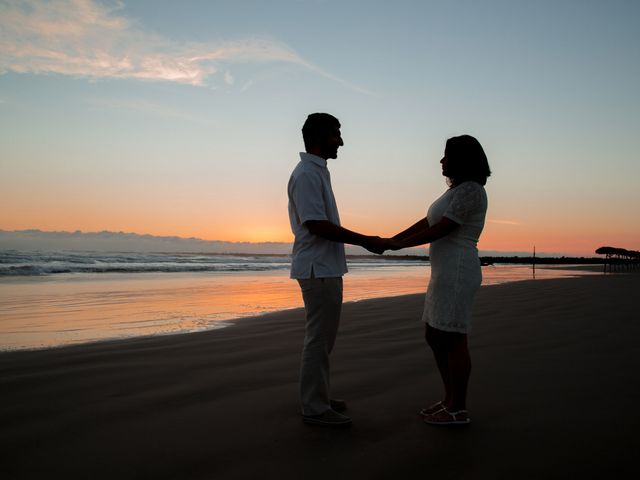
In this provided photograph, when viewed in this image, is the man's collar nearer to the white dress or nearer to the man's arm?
the man's arm

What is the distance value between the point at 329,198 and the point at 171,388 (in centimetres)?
201

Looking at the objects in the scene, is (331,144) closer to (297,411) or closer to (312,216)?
(312,216)

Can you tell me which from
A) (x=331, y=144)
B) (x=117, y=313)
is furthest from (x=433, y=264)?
(x=117, y=313)

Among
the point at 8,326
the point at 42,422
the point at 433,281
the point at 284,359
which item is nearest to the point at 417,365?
the point at 284,359

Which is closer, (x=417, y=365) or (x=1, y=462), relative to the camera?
(x=1, y=462)

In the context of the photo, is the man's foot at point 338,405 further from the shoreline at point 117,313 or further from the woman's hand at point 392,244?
the shoreline at point 117,313

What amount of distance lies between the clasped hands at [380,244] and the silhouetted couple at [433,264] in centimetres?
5

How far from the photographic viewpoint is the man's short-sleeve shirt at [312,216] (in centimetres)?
296

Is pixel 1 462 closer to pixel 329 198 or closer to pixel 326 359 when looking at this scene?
pixel 326 359

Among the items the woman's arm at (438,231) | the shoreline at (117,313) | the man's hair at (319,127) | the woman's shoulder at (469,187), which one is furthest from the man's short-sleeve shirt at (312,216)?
the shoreline at (117,313)

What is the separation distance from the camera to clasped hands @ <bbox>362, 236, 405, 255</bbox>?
124 inches

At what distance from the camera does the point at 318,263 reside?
2.99 m

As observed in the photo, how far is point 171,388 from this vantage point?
3676mm

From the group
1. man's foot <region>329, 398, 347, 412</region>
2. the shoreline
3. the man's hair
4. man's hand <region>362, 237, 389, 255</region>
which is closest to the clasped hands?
man's hand <region>362, 237, 389, 255</region>
